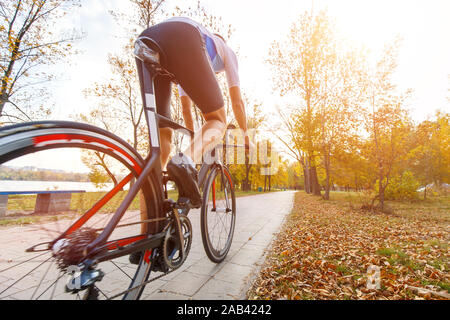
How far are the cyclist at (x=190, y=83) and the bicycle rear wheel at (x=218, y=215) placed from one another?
0.39 metres

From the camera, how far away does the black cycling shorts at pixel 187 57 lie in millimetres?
1565

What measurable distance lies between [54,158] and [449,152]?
21.4 metres

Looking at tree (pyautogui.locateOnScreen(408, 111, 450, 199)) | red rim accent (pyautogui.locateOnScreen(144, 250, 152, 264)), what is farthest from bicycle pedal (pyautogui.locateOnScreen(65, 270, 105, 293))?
tree (pyautogui.locateOnScreen(408, 111, 450, 199))

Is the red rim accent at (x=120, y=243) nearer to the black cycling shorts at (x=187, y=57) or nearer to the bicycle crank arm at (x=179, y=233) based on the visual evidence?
the bicycle crank arm at (x=179, y=233)

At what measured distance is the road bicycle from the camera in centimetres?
95

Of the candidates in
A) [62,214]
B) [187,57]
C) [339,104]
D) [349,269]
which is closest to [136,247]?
[62,214]

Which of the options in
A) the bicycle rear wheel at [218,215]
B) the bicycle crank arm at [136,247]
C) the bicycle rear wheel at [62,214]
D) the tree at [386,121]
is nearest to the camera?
the bicycle rear wheel at [62,214]

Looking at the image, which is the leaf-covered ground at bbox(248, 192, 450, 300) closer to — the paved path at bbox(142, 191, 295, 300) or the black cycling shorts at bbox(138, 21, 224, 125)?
the paved path at bbox(142, 191, 295, 300)

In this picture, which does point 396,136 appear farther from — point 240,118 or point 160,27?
point 160,27

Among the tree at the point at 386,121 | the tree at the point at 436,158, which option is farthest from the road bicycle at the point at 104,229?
the tree at the point at 436,158

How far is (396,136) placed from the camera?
7.20 meters

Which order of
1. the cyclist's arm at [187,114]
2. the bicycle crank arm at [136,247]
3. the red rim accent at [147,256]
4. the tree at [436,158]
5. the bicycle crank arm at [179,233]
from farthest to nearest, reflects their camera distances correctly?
the tree at [436,158]
the cyclist's arm at [187,114]
the bicycle crank arm at [179,233]
the red rim accent at [147,256]
the bicycle crank arm at [136,247]

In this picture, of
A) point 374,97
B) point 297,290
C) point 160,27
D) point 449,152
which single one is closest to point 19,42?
point 160,27
